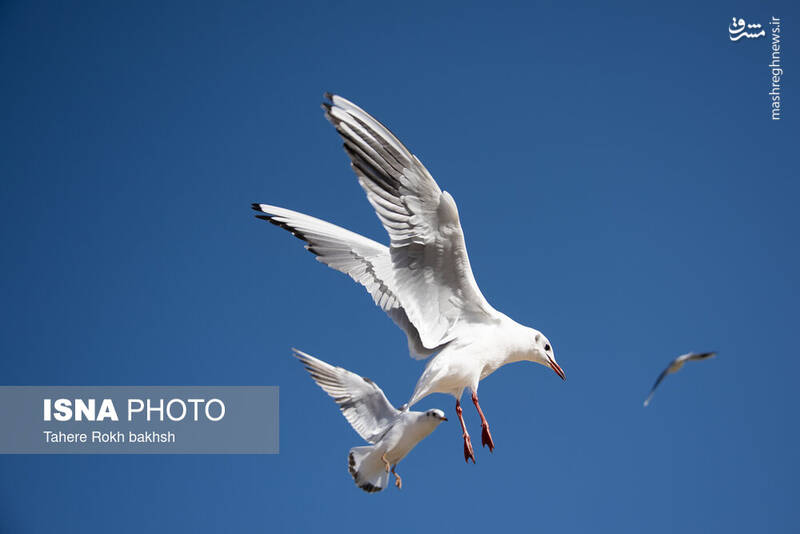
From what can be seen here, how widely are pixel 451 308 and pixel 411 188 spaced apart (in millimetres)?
562

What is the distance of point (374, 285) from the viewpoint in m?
4.22

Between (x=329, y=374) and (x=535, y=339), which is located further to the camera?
(x=329, y=374)

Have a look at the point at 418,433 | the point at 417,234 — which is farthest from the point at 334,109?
the point at 418,433

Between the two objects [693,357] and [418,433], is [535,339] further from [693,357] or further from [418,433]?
[693,357]

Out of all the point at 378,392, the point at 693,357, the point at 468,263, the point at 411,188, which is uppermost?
the point at 411,188

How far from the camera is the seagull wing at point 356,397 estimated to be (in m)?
4.05

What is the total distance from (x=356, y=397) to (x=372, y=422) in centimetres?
14

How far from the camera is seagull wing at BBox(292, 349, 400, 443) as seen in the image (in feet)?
13.3

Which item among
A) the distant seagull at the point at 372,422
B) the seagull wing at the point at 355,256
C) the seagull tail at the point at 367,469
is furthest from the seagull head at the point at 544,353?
the seagull tail at the point at 367,469

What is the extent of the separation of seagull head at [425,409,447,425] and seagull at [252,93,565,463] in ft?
0.37

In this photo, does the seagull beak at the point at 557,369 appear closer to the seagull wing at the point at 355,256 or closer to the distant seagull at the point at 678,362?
the seagull wing at the point at 355,256

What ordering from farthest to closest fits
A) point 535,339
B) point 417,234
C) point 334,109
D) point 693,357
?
point 535,339, point 417,234, point 334,109, point 693,357

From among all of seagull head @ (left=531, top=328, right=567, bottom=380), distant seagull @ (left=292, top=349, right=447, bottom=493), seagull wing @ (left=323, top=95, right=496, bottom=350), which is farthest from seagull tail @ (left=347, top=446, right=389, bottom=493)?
seagull head @ (left=531, top=328, right=567, bottom=380)

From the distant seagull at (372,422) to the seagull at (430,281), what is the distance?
13cm
